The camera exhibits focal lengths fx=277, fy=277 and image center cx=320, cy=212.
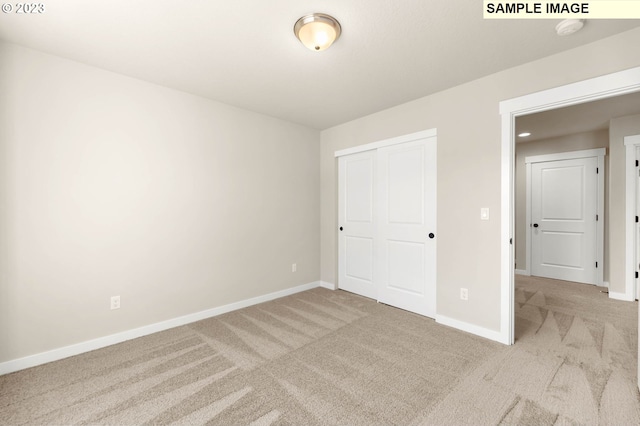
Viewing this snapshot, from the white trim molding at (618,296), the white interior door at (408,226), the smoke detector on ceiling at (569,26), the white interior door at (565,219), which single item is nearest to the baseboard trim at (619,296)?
the white trim molding at (618,296)

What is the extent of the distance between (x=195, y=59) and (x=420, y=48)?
1.85 metres

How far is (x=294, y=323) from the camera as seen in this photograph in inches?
117

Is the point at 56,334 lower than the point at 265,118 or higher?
lower

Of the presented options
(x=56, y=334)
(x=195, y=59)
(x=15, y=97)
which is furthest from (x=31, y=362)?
(x=195, y=59)

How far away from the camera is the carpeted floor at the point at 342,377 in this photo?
1658 mm

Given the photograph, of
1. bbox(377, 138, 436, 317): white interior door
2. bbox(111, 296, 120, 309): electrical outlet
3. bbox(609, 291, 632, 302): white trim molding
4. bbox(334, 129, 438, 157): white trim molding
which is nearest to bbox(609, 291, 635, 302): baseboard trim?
bbox(609, 291, 632, 302): white trim molding

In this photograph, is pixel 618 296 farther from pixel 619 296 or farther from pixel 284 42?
pixel 284 42

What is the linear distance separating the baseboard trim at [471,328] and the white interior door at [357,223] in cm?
96

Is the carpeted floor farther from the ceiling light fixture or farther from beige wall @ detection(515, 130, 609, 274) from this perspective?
the ceiling light fixture

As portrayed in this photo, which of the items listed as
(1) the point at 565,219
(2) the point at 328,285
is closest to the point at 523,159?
(1) the point at 565,219

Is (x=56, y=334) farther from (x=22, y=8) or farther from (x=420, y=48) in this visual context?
(x=420, y=48)

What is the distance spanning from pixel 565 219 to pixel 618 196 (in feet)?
3.16

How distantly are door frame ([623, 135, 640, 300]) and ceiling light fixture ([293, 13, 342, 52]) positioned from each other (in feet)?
14.5

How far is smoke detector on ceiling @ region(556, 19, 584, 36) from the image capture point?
1.83m
